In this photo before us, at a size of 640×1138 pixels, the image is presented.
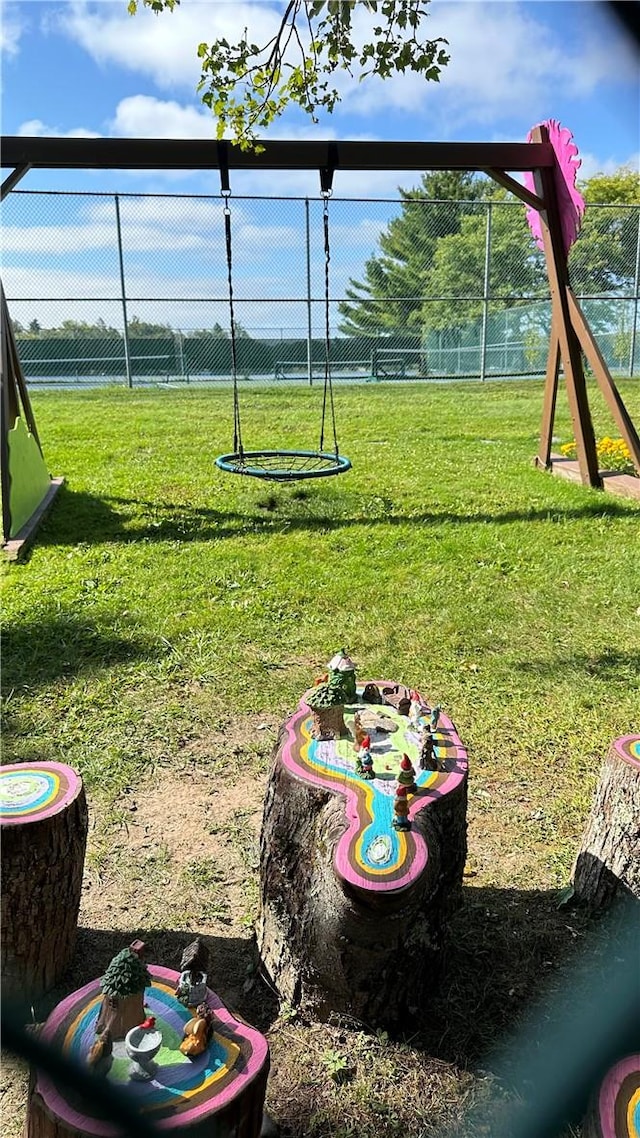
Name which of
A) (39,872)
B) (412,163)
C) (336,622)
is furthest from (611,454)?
(39,872)

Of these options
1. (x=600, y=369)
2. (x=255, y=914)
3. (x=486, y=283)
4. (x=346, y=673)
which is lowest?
(x=255, y=914)

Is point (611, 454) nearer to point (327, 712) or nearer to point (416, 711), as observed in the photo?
point (416, 711)

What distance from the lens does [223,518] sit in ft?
19.5

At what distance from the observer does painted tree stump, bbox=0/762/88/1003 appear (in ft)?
6.44

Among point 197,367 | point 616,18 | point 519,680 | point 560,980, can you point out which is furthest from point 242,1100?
point 197,367

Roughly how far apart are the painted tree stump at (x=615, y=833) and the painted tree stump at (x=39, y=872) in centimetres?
138

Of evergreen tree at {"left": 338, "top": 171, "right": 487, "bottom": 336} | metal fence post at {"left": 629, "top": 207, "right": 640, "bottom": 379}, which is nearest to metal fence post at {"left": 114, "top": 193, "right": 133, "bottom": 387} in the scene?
evergreen tree at {"left": 338, "top": 171, "right": 487, "bottom": 336}

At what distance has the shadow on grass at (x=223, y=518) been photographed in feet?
18.4

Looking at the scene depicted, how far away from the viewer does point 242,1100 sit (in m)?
1.43

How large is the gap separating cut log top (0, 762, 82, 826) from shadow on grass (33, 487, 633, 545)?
11.1ft

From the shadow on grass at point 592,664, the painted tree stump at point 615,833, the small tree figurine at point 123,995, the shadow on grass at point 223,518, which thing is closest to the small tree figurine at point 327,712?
the painted tree stump at point 615,833

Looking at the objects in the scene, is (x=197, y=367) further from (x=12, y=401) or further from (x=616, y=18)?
(x=616, y=18)

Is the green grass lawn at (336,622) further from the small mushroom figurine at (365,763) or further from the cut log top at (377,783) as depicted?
the small mushroom figurine at (365,763)

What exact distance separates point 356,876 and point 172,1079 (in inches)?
21.0
